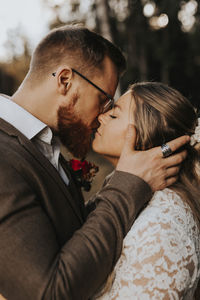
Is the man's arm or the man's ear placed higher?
the man's ear

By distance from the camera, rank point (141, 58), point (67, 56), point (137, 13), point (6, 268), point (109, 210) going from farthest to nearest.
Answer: point (141, 58) < point (137, 13) < point (67, 56) < point (109, 210) < point (6, 268)

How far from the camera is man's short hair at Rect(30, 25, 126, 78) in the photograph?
2.47m

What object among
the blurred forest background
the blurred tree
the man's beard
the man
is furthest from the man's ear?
the blurred tree

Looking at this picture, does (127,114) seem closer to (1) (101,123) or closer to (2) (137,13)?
(1) (101,123)

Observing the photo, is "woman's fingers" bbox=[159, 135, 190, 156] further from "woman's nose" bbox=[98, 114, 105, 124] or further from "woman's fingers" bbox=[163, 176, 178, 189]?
"woman's nose" bbox=[98, 114, 105, 124]

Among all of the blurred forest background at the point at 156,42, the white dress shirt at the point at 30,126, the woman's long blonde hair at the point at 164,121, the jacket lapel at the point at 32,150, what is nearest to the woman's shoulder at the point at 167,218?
the woman's long blonde hair at the point at 164,121

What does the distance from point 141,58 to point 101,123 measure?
65.8 feet

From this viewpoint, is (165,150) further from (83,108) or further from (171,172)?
(83,108)

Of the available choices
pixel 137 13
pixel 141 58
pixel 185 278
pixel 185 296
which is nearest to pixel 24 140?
pixel 185 278

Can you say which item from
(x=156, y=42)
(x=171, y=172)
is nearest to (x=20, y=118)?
(x=171, y=172)

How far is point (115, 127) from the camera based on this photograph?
2406 mm

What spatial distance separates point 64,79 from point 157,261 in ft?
5.19

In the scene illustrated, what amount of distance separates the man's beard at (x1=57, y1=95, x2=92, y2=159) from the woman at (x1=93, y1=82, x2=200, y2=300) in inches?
8.5

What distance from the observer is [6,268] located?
136 centimetres
